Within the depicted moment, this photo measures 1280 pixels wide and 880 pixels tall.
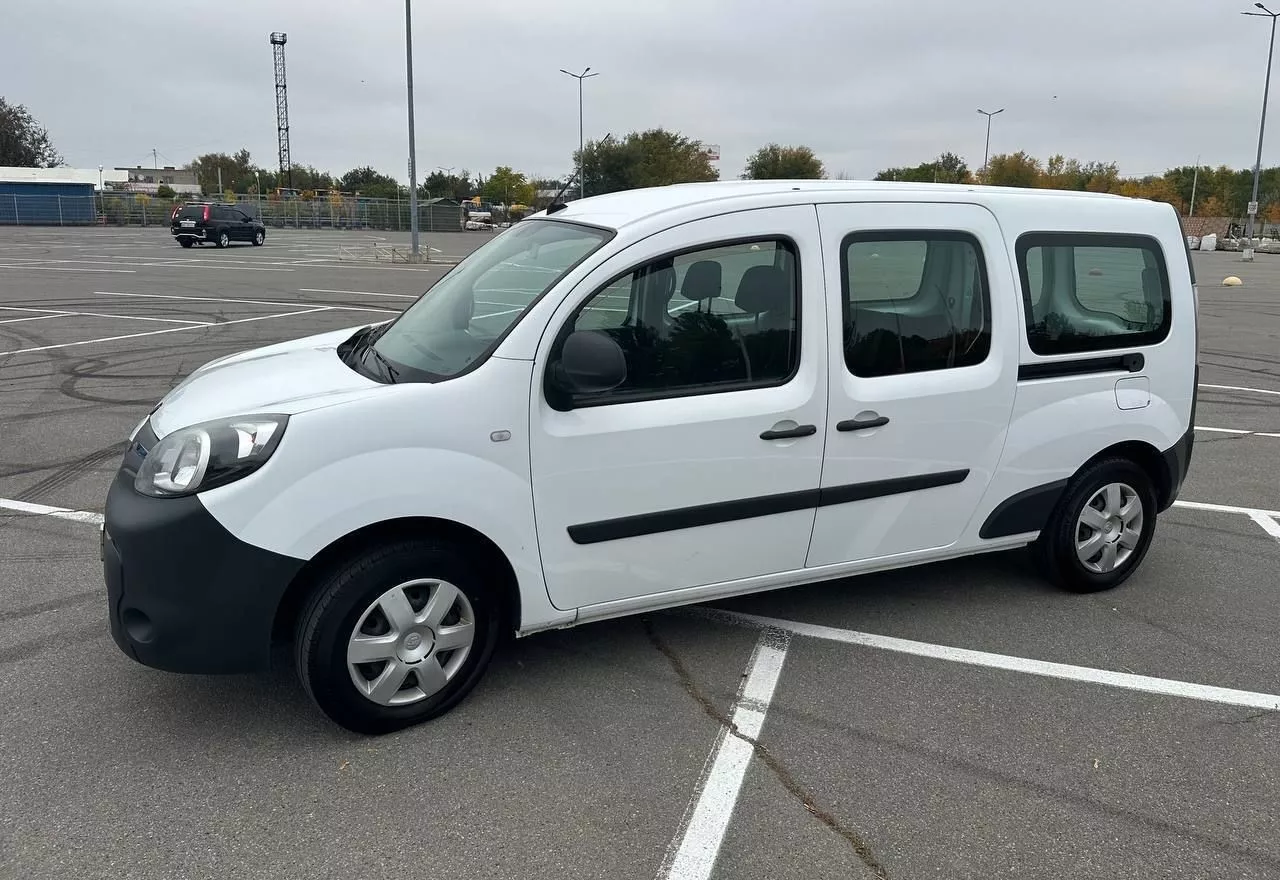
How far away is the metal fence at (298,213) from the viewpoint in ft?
→ 186

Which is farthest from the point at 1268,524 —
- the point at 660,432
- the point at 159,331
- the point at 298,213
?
the point at 298,213

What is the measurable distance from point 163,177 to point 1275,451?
154372 millimetres

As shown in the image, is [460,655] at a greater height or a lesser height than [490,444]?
lesser

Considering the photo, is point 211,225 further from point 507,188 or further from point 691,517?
point 507,188

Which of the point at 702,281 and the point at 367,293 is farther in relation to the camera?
the point at 367,293

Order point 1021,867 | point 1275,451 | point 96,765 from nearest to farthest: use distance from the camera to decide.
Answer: point 1021,867
point 96,765
point 1275,451

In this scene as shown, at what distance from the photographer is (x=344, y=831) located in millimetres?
2717

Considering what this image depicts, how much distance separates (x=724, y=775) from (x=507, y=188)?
99.7 meters

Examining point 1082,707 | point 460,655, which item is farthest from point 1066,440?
point 460,655

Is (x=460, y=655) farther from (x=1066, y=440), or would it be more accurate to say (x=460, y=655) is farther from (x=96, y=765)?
(x=1066, y=440)

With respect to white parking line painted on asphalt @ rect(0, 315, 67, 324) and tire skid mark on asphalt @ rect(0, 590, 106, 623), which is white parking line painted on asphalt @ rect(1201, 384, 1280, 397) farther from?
white parking line painted on asphalt @ rect(0, 315, 67, 324)

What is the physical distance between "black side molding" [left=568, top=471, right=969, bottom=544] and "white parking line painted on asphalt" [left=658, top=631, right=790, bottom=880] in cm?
62

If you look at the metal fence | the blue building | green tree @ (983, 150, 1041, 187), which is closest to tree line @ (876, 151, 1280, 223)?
green tree @ (983, 150, 1041, 187)

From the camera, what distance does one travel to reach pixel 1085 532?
14.5 ft
